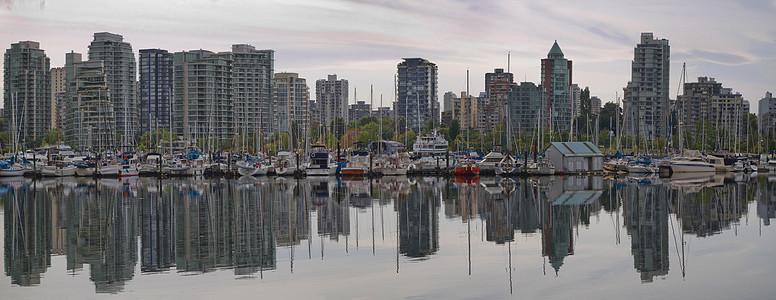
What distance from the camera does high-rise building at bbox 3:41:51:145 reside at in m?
190

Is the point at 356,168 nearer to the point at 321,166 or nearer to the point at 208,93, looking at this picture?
the point at 321,166

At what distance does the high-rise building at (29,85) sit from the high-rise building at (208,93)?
3571 centimetres

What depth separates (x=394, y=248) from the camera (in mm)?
28047

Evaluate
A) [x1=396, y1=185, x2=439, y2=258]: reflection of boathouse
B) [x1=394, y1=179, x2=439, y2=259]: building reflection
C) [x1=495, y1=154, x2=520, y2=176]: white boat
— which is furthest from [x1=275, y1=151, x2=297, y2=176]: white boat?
[x1=396, y1=185, x2=439, y2=258]: reflection of boathouse

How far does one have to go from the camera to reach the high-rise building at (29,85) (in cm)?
18950

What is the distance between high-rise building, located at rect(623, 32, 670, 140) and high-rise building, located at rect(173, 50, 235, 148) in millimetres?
86565

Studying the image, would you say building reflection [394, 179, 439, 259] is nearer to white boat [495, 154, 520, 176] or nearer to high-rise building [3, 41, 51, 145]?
white boat [495, 154, 520, 176]

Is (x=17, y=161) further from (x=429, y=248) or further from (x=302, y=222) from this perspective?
(x=429, y=248)

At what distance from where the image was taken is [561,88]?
190750 mm

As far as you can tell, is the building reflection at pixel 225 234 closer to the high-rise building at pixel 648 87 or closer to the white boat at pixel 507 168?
the white boat at pixel 507 168

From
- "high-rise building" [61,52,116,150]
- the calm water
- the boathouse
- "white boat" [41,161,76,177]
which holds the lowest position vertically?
the calm water

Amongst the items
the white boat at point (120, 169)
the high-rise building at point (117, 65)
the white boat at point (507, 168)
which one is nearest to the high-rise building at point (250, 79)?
the high-rise building at point (117, 65)

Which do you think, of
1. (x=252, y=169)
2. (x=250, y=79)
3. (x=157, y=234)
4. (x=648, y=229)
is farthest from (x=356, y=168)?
(x=250, y=79)

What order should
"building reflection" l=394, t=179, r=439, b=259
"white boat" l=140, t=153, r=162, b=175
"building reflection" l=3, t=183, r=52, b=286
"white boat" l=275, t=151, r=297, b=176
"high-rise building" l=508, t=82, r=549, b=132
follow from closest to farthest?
1. "building reflection" l=3, t=183, r=52, b=286
2. "building reflection" l=394, t=179, r=439, b=259
3. "white boat" l=275, t=151, r=297, b=176
4. "white boat" l=140, t=153, r=162, b=175
5. "high-rise building" l=508, t=82, r=549, b=132
